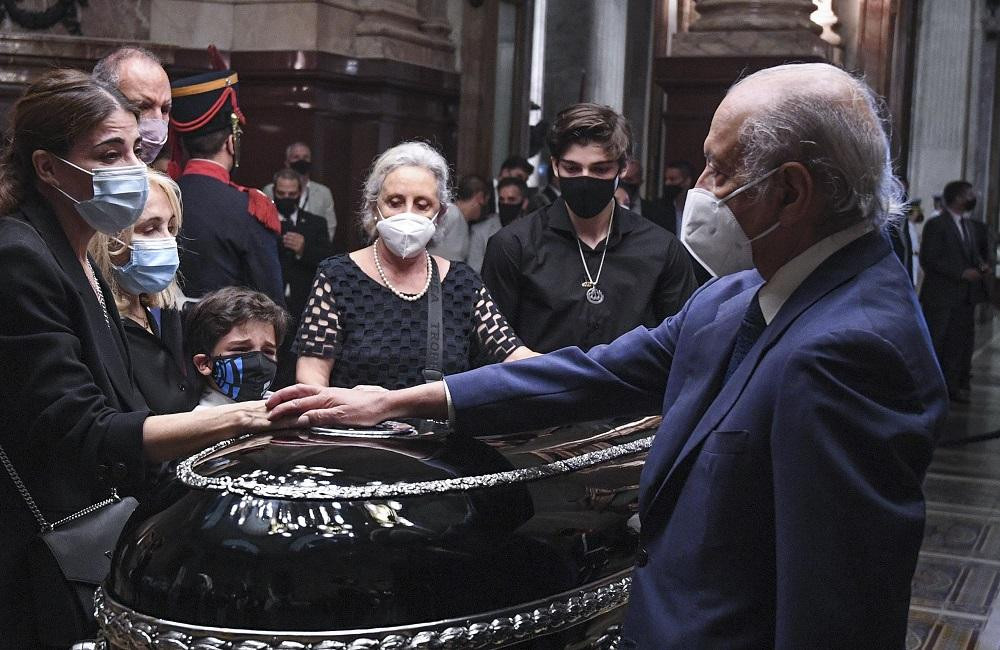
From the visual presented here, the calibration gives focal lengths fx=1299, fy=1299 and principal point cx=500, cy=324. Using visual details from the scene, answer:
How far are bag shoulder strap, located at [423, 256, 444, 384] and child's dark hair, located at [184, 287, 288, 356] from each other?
44 cm

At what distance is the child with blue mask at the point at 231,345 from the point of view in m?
3.16

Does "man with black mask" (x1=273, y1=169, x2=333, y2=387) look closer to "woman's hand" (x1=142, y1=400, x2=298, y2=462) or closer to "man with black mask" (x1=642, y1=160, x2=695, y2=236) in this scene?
"man with black mask" (x1=642, y1=160, x2=695, y2=236)

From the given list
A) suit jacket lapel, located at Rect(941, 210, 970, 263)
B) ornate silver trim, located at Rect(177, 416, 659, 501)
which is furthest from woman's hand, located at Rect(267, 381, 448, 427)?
suit jacket lapel, located at Rect(941, 210, 970, 263)

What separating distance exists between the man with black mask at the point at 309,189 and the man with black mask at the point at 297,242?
1.56 feet

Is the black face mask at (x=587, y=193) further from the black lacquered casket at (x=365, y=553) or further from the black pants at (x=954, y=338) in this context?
the black pants at (x=954, y=338)

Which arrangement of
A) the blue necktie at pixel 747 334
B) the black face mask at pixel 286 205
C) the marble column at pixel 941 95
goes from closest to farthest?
1. the blue necktie at pixel 747 334
2. the black face mask at pixel 286 205
3. the marble column at pixel 941 95

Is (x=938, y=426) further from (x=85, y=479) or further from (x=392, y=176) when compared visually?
(x=392, y=176)

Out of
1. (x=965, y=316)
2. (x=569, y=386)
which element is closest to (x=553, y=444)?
(x=569, y=386)

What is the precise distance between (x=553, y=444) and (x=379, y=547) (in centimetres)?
52

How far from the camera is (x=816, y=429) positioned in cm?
163

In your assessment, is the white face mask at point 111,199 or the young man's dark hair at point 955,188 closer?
the white face mask at point 111,199

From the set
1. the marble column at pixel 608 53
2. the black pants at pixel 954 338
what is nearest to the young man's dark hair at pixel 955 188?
the black pants at pixel 954 338

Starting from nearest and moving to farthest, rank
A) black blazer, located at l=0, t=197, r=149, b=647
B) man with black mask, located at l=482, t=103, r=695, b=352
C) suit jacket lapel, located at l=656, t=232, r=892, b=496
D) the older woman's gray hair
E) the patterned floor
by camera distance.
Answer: suit jacket lapel, located at l=656, t=232, r=892, b=496, black blazer, located at l=0, t=197, r=149, b=647, the older woman's gray hair, man with black mask, located at l=482, t=103, r=695, b=352, the patterned floor

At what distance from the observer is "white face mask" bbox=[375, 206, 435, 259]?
11.8 feet
